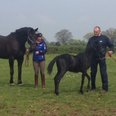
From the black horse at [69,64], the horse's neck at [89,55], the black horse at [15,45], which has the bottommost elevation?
the black horse at [69,64]

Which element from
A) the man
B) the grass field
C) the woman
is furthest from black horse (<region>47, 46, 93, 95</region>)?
the woman

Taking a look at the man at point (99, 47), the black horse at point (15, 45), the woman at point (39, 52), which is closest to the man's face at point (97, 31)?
the man at point (99, 47)

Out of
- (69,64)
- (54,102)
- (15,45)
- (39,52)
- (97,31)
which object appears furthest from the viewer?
(15,45)

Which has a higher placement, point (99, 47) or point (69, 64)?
point (99, 47)

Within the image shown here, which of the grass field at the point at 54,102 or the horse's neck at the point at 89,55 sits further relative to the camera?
the horse's neck at the point at 89,55

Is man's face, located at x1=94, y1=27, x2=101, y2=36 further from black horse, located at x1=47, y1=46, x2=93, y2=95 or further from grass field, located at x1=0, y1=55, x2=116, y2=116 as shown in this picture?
grass field, located at x1=0, y1=55, x2=116, y2=116

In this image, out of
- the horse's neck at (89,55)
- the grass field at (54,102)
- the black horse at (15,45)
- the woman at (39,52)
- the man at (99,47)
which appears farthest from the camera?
the black horse at (15,45)

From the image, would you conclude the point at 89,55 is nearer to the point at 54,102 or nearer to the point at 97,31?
the point at 97,31

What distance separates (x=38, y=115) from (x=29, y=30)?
17.9 ft

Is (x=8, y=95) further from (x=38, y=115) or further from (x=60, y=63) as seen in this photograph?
(x=38, y=115)

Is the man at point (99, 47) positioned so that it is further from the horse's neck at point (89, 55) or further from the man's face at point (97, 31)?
the horse's neck at point (89, 55)

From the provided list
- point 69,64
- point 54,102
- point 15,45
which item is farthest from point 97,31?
point 15,45

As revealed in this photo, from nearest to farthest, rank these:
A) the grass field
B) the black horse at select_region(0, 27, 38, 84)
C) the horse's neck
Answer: the grass field
the horse's neck
the black horse at select_region(0, 27, 38, 84)

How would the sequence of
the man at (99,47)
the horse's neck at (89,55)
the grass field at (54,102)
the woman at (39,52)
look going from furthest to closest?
the woman at (39,52) < the man at (99,47) < the horse's neck at (89,55) < the grass field at (54,102)
